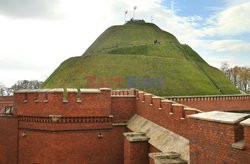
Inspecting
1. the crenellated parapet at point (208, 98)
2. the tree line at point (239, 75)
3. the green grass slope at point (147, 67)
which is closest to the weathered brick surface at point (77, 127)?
the crenellated parapet at point (208, 98)

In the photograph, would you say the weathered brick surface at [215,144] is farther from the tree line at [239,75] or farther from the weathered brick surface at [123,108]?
the tree line at [239,75]

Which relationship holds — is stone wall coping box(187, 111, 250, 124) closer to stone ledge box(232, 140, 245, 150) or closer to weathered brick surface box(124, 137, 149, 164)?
stone ledge box(232, 140, 245, 150)

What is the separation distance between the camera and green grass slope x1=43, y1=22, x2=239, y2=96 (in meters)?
33.4

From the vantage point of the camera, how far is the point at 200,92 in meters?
32.7

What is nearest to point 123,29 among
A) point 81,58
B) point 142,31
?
point 142,31

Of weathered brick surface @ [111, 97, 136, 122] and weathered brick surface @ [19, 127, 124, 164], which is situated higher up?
weathered brick surface @ [111, 97, 136, 122]

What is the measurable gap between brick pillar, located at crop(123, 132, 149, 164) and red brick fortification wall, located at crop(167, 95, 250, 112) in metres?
12.1

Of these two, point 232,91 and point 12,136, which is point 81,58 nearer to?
point 232,91

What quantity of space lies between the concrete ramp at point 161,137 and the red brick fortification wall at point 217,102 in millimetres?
10331

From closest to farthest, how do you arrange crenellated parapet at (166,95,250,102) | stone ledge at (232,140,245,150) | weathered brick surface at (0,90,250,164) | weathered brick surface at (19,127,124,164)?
stone ledge at (232,140,245,150) → weathered brick surface at (0,90,250,164) → weathered brick surface at (19,127,124,164) → crenellated parapet at (166,95,250,102)

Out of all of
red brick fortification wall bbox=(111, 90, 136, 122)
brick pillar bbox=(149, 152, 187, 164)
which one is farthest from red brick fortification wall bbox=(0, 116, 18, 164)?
brick pillar bbox=(149, 152, 187, 164)

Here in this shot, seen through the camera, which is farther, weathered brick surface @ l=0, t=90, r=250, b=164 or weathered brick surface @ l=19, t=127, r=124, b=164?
weathered brick surface @ l=19, t=127, r=124, b=164

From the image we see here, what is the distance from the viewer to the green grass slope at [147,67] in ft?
110

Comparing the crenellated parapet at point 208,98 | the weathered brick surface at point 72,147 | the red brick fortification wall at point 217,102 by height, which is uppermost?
the crenellated parapet at point 208,98
